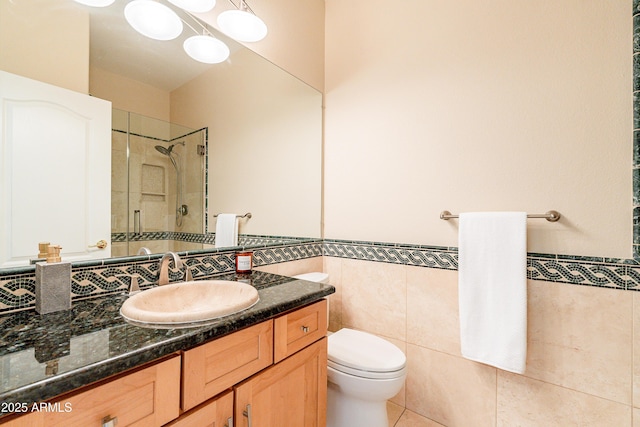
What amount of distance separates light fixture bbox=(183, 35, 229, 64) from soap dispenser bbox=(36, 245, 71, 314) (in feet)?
3.25

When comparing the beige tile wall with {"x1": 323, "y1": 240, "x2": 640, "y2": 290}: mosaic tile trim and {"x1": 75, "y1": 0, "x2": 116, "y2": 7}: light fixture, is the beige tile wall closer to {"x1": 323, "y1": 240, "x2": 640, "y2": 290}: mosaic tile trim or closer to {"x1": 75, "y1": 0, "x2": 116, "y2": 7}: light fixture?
{"x1": 323, "y1": 240, "x2": 640, "y2": 290}: mosaic tile trim

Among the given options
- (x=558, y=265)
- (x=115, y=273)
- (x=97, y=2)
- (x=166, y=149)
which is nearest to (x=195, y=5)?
(x=97, y=2)

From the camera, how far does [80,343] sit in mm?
618

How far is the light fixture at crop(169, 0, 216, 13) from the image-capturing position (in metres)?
1.19

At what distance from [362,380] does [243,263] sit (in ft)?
2.45

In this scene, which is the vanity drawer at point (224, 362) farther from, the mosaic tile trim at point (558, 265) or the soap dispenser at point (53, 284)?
the mosaic tile trim at point (558, 265)

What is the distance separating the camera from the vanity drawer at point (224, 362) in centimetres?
69

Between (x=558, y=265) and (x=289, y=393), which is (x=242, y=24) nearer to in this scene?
(x=289, y=393)

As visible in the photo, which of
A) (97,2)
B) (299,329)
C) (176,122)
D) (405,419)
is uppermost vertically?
(97,2)

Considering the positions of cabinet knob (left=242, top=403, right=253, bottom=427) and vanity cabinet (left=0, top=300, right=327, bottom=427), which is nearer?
vanity cabinet (left=0, top=300, right=327, bottom=427)

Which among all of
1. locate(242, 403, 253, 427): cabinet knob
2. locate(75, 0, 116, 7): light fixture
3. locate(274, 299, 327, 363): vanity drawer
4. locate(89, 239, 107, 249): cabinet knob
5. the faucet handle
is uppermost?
locate(75, 0, 116, 7): light fixture

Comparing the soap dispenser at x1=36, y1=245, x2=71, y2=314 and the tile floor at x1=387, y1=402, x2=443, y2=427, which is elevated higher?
the soap dispenser at x1=36, y1=245, x2=71, y2=314

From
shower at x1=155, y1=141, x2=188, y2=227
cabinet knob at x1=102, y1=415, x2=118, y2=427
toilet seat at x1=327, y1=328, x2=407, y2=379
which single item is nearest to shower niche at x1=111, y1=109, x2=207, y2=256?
shower at x1=155, y1=141, x2=188, y2=227

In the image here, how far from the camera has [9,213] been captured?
2.67ft
